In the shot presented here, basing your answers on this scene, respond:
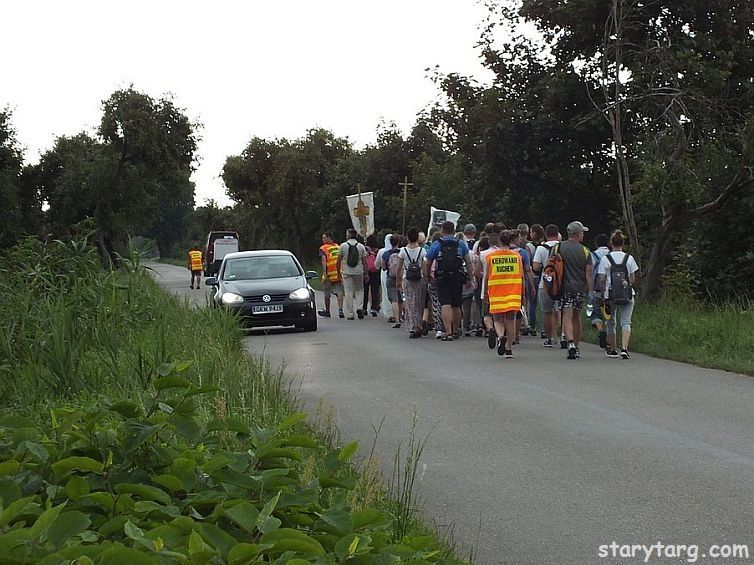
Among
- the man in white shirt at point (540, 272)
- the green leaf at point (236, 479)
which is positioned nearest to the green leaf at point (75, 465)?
the green leaf at point (236, 479)

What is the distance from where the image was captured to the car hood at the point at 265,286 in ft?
74.6

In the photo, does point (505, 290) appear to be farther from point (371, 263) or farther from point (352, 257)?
point (371, 263)

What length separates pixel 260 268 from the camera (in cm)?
2412

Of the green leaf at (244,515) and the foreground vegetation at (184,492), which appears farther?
the green leaf at (244,515)

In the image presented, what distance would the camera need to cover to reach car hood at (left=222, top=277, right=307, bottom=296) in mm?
22730

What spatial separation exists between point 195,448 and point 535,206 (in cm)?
2828

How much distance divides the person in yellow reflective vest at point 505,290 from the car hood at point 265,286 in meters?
6.25

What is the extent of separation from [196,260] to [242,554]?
141 ft

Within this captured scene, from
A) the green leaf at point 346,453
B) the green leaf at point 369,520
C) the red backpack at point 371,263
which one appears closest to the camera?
the green leaf at point 369,520

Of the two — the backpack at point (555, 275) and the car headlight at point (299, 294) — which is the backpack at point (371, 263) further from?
the backpack at point (555, 275)

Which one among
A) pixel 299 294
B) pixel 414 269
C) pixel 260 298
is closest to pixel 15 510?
pixel 414 269

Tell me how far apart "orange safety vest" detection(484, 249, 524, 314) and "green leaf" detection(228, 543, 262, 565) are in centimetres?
1357

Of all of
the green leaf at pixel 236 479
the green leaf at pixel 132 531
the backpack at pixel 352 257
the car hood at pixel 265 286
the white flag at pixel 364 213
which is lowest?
the green leaf at pixel 236 479

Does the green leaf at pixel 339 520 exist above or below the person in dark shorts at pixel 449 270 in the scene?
below
